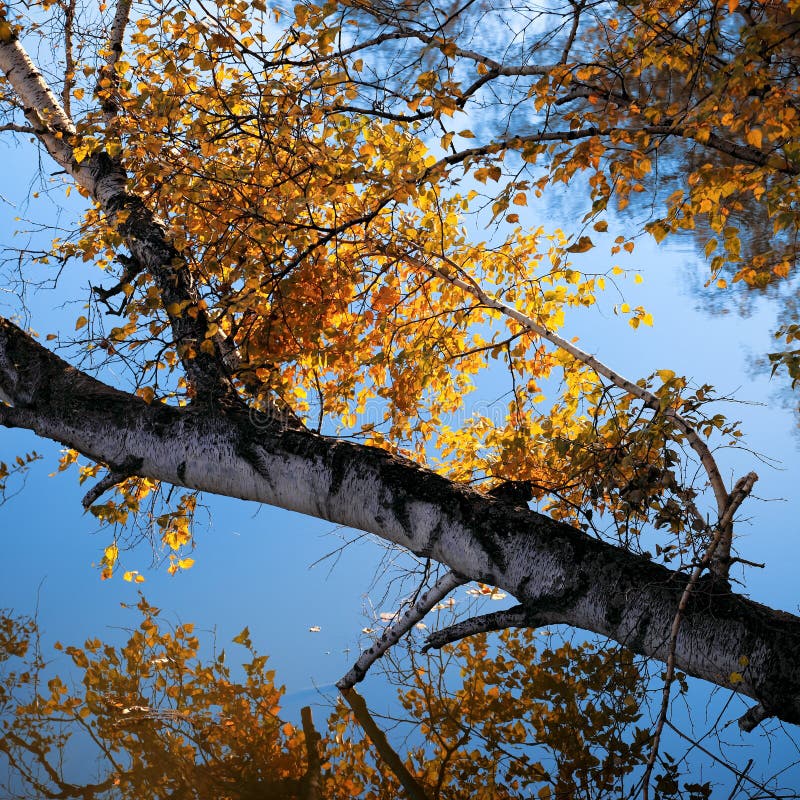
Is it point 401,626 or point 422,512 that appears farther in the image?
point 401,626

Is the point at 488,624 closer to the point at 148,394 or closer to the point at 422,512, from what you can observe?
the point at 422,512

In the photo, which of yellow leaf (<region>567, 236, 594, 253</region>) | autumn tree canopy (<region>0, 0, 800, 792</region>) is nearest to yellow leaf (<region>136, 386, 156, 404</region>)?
autumn tree canopy (<region>0, 0, 800, 792</region>)

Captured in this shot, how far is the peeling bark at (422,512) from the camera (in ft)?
8.87

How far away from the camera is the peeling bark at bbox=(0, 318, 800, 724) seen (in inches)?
106

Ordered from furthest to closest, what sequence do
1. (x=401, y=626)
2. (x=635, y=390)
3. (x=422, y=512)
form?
(x=401, y=626) → (x=635, y=390) → (x=422, y=512)

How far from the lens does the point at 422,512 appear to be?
120 inches

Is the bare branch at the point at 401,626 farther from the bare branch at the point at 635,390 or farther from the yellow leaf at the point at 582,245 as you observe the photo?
the yellow leaf at the point at 582,245

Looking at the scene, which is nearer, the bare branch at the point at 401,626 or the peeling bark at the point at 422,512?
the peeling bark at the point at 422,512

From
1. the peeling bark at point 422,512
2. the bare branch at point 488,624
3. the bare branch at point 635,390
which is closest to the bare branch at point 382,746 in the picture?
the bare branch at point 488,624

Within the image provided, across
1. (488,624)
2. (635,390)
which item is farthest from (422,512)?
(635,390)

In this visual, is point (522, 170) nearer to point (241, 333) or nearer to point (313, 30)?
point (313, 30)

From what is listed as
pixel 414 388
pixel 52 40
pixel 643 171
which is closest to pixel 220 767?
pixel 414 388

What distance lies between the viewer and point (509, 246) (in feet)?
15.7

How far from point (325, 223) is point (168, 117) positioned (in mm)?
1397
